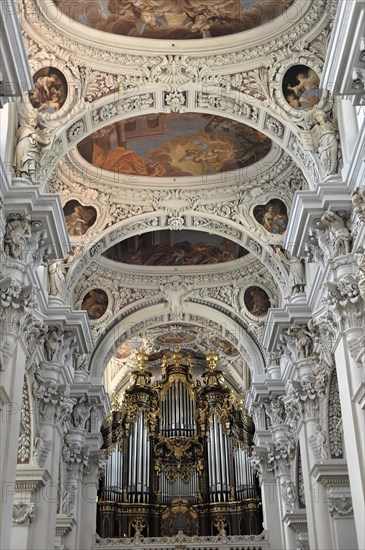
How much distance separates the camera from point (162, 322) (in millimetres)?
24594

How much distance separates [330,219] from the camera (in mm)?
13656

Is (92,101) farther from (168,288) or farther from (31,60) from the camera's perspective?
(168,288)

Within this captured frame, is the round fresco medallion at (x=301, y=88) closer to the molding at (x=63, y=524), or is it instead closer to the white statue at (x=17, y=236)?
the white statue at (x=17, y=236)

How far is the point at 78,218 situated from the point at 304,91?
6.66 metres

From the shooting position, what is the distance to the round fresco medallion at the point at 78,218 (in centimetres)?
1919

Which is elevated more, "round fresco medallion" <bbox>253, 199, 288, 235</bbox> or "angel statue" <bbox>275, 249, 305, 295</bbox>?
"round fresco medallion" <bbox>253, 199, 288, 235</bbox>

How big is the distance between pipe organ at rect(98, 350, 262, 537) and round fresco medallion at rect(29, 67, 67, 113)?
43.7 ft

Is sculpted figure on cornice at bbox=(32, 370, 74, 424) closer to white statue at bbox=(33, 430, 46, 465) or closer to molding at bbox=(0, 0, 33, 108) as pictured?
white statue at bbox=(33, 430, 46, 465)

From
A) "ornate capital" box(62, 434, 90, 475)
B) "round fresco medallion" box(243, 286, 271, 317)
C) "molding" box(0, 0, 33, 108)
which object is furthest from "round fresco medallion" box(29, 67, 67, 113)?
"round fresco medallion" box(243, 286, 271, 317)

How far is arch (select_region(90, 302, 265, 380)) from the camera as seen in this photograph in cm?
2297

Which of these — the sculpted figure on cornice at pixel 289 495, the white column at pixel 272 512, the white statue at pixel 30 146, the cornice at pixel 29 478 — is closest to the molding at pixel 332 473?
the sculpted figure on cornice at pixel 289 495

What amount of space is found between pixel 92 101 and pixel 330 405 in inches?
301

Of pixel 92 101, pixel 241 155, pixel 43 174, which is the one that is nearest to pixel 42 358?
pixel 43 174

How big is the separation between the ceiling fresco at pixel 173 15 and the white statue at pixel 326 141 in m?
2.07
